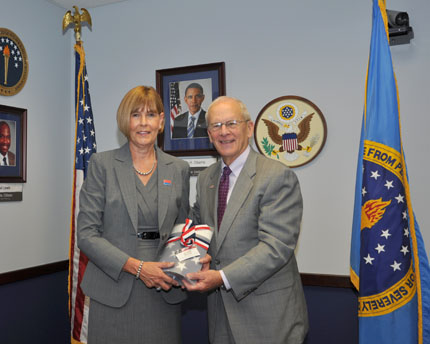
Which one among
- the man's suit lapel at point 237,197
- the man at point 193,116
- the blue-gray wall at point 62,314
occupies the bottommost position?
the blue-gray wall at point 62,314

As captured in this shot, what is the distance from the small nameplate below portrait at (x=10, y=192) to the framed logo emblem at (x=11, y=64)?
721 millimetres

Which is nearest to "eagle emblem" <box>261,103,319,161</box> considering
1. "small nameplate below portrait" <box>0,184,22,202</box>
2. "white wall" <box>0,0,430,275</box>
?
"white wall" <box>0,0,430,275</box>

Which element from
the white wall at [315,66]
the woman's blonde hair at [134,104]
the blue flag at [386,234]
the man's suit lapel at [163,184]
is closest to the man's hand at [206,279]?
the man's suit lapel at [163,184]

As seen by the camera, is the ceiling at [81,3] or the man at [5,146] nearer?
the man at [5,146]

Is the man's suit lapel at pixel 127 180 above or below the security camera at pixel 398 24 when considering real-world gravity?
below

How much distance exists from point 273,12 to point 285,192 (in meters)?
1.94

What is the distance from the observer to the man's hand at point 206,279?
166cm

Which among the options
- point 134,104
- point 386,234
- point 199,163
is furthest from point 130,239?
point 199,163

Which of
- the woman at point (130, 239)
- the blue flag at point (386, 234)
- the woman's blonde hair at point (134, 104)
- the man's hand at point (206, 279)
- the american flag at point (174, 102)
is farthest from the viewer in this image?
the american flag at point (174, 102)

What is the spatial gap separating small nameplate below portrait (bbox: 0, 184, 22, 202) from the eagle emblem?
2.01m

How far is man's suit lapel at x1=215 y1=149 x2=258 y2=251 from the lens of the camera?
1729 mm

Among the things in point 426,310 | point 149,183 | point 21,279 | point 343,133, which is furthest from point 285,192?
point 21,279

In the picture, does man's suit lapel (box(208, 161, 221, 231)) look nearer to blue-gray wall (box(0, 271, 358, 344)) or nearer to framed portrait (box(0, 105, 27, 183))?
blue-gray wall (box(0, 271, 358, 344))

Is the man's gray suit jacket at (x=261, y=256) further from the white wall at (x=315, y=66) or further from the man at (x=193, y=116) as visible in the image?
the man at (x=193, y=116)
